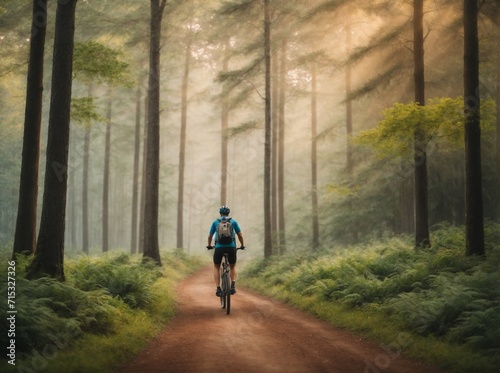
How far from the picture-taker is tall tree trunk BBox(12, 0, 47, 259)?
10.7 metres

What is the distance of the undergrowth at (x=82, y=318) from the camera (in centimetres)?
563

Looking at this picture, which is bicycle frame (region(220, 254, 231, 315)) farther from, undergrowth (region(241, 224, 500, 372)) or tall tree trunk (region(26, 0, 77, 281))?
tall tree trunk (region(26, 0, 77, 281))

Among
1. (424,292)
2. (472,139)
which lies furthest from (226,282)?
(472,139)

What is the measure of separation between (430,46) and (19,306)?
18.9m

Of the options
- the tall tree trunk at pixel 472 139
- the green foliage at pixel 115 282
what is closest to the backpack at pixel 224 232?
the green foliage at pixel 115 282

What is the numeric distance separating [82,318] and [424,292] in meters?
7.45

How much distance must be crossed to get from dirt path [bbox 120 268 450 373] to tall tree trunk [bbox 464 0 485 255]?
5.08m

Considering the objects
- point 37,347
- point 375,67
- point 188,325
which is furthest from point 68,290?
point 375,67

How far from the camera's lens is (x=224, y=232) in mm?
9984

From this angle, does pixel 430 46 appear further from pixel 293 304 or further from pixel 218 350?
pixel 218 350

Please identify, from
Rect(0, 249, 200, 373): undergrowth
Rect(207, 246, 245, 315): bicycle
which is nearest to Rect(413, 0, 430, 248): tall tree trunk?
Rect(207, 246, 245, 315): bicycle

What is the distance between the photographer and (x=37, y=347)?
586 cm

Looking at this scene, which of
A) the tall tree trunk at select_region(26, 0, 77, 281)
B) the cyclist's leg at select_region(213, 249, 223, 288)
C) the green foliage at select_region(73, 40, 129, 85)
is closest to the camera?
the tall tree trunk at select_region(26, 0, 77, 281)

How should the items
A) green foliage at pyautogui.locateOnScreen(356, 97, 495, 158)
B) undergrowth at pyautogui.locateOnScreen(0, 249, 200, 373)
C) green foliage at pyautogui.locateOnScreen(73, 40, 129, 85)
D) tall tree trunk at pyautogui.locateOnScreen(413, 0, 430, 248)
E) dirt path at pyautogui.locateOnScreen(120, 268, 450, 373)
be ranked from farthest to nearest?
tall tree trunk at pyautogui.locateOnScreen(413, 0, 430, 248), green foliage at pyautogui.locateOnScreen(73, 40, 129, 85), green foliage at pyautogui.locateOnScreen(356, 97, 495, 158), dirt path at pyautogui.locateOnScreen(120, 268, 450, 373), undergrowth at pyautogui.locateOnScreen(0, 249, 200, 373)
